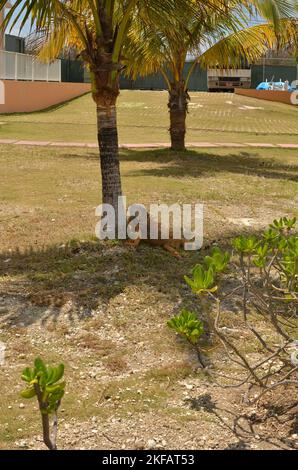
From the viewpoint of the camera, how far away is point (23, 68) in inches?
1132

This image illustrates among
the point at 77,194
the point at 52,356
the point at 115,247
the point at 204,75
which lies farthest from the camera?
the point at 204,75

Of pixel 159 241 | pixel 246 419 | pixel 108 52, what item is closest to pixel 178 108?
pixel 108 52

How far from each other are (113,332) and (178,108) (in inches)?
430

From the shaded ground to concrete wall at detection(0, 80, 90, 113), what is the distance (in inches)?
674

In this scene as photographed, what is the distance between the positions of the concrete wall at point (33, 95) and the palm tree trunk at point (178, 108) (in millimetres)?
12539

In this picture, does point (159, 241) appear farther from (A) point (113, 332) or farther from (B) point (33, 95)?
(B) point (33, 95)

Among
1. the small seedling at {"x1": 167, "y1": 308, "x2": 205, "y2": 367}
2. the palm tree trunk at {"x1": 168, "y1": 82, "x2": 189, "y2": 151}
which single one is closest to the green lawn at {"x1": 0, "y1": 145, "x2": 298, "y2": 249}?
the palm tree trunk at {"x1": 168, "y1": 82, "x2": 189, "y2": 151}

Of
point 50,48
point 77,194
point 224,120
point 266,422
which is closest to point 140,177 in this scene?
point 77,194

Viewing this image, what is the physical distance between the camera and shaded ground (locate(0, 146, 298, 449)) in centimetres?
351

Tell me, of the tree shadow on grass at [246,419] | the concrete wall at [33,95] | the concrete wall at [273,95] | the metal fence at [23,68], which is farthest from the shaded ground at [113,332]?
the concrete wall at [273,95]

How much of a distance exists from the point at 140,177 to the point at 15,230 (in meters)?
4.36

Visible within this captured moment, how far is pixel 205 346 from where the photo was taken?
15.0ft
